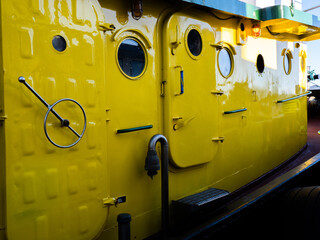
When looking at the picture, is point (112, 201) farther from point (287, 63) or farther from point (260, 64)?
point (287, 63)

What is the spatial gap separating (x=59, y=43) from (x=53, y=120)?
1.67 feet

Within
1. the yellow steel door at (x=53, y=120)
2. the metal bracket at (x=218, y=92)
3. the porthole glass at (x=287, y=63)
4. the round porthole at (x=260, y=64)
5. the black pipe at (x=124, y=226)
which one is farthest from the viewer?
the porthole glass at (x=287, y=63)

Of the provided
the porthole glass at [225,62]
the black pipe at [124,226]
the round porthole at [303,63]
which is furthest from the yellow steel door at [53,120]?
the round porthole at [303,63]

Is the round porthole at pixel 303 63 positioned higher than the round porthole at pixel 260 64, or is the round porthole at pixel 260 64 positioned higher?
the round porthole at pixel 303 63

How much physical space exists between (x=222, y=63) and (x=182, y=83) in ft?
3.33

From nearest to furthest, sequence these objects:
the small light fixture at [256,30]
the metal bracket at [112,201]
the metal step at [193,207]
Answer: the metal bracket at [112,201], the metal step at [193,207], the small light fixture at [256,30]

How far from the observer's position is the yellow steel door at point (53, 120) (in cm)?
190

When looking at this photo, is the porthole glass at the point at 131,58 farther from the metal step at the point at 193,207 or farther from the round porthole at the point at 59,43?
the metal step at the point at 193,207

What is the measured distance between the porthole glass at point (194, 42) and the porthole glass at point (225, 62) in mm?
482

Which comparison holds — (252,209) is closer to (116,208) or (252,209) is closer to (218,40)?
(116,208)

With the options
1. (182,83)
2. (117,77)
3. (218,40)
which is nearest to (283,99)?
(218,40)

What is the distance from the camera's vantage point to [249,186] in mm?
4168

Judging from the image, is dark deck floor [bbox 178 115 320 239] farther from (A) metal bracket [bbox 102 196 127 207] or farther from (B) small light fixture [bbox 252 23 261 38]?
(B) small light fixture [bbox 252 23 261 38]

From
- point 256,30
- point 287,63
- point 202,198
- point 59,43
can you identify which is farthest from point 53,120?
point 287,63
